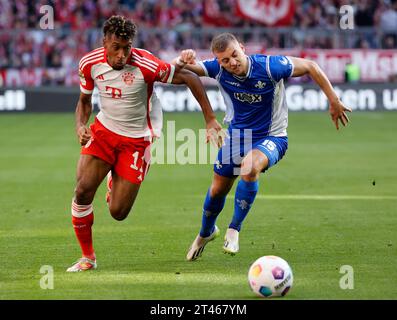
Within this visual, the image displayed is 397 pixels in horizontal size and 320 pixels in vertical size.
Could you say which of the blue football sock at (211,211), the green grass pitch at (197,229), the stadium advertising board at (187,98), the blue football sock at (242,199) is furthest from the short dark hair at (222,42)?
the stadium advertising board at (187,98)

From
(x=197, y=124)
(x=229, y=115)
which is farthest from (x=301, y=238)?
(x=197, y=124)

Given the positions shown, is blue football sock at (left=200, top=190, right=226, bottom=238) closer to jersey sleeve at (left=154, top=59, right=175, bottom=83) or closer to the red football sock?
the red football sock

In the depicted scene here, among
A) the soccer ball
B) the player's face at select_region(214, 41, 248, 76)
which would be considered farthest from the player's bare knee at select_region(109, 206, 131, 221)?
the soccer ball

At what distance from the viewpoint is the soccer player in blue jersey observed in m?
9.84

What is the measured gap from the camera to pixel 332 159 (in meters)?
20.9

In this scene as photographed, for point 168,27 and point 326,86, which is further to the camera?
point 168,27

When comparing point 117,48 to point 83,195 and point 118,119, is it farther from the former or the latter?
point 83,195

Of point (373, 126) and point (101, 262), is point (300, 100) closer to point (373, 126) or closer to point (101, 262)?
point (373, 126)

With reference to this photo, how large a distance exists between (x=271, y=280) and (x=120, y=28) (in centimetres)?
268

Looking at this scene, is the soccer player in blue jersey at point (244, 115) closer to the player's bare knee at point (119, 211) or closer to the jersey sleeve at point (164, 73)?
the jersey sleeve at point (164, 73)

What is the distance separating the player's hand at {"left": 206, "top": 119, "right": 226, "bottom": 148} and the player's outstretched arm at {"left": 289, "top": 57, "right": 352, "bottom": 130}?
1019mm

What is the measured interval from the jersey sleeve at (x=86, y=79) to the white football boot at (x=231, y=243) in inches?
74.7

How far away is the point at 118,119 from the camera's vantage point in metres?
9.93

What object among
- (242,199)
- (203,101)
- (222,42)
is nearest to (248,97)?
(222,42)
